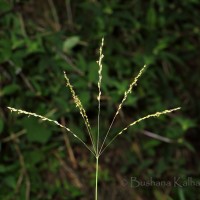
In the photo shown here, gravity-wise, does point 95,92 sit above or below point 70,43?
below

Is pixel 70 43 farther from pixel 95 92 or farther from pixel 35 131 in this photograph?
pixel 35 131

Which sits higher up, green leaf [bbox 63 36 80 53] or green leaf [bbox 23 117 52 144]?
green leaf [bbox 63 36 80 53]

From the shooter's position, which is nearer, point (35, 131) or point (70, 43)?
point (35, 131)

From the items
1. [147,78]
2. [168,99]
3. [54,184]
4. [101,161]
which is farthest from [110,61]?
[54,184]

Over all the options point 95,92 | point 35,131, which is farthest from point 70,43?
point 35,131

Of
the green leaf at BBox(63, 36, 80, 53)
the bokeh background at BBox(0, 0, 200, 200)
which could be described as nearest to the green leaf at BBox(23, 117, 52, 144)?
the bokeh background at BBox(0, 0, 200, 200)

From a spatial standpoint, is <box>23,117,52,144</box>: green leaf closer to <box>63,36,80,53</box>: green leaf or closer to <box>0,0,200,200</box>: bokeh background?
<box>0,0,200,200</box>: bokeh background

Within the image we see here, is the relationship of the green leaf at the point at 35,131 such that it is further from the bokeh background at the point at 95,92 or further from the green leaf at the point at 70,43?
the green leaf at the point at 70,43
